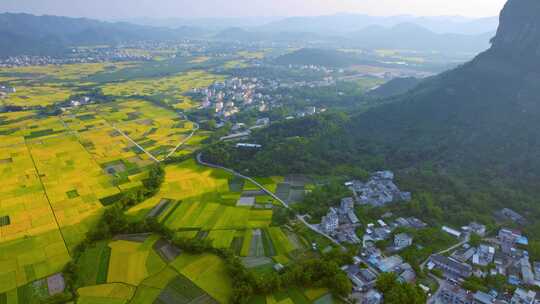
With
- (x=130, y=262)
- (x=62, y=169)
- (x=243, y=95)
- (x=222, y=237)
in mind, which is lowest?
(x=130, y=262)

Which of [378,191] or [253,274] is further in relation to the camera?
[378,191]

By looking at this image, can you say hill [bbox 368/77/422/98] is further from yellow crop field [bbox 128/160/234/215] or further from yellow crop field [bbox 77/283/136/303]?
yellow crop field [bbox 77/283/136/303]

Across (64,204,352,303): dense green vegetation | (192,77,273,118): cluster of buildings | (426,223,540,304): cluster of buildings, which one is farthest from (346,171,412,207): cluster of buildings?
(192,77,273,118): cluster of buildings

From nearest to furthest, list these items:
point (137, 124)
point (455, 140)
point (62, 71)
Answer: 1. point (455, 140)
2. point (137, 124)
3. point (62, 71)

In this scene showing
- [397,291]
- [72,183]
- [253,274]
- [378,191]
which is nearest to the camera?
[397,291]

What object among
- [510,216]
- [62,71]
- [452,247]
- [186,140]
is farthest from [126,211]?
[62,71]

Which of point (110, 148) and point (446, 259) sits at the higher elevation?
point (110, 148)

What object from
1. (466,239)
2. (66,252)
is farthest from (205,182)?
(466,239)

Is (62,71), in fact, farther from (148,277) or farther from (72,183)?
(148,277)
